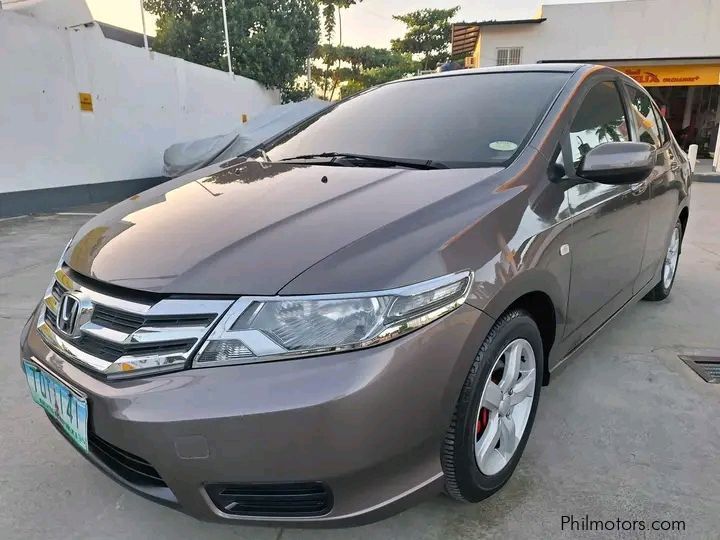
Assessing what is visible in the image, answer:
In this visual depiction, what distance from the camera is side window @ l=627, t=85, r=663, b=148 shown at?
3.02 m

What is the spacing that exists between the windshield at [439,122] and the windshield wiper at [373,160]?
27mm

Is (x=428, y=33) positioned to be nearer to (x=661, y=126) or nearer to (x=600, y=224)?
(x=661, y=126)

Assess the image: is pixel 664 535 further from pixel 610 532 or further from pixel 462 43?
pixel 462 43

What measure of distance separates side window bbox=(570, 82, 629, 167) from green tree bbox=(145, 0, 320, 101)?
1603cm

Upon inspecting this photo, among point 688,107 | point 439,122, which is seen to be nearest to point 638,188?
point 439,122

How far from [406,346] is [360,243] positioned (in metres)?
0.32

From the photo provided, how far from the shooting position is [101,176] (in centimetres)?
954

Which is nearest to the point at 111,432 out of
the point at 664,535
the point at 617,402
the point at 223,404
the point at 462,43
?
the point at 223,404

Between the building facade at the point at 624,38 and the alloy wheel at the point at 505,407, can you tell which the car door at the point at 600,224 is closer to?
the alloy wheel at the point at 505,407

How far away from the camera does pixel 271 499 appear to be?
54.6 inches

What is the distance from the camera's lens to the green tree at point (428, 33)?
3122 cm

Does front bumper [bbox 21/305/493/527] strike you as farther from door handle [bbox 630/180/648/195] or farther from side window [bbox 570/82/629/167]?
door handle [bbox 630/180/648/195]

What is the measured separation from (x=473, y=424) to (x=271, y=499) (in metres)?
0.60

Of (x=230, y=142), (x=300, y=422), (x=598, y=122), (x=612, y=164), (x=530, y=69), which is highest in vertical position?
(x=530, y=69)
